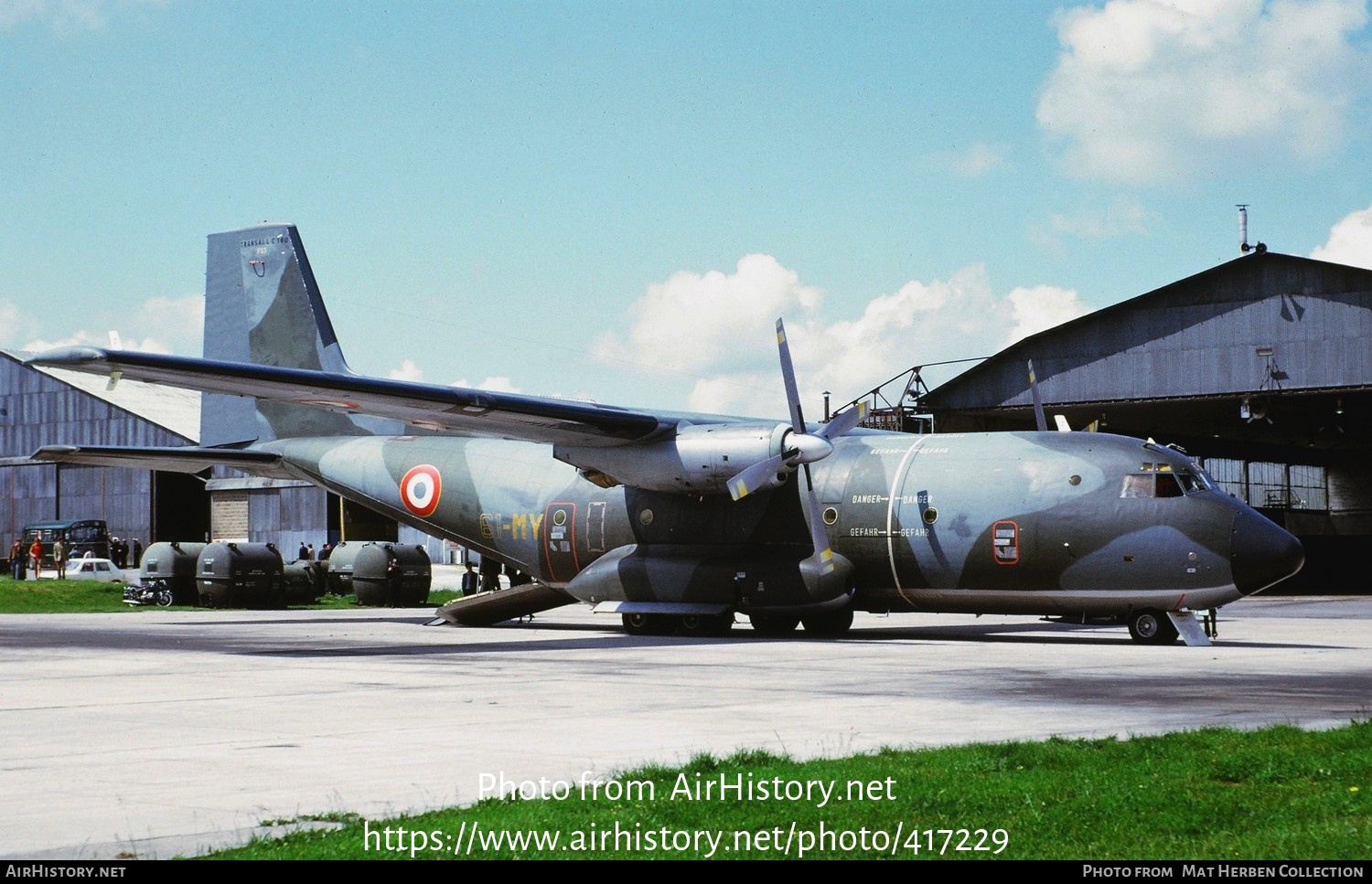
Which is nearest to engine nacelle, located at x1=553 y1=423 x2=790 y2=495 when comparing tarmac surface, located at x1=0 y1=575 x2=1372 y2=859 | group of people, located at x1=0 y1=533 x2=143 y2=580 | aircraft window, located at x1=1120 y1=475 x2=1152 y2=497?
tarmac surface, located at x1=0 y1=575 x2=1372 y2=859

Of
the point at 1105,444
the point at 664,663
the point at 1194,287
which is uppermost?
the point at 1194,287

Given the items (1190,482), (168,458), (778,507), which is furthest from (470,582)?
(1190,482)

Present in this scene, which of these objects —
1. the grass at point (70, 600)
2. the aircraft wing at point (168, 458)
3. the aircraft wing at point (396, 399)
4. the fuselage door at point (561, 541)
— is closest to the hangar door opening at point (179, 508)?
the grass at point (70, 600)

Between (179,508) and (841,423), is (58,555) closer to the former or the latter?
(179,508)

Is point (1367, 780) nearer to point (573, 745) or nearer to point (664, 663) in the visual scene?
point (573, 745)

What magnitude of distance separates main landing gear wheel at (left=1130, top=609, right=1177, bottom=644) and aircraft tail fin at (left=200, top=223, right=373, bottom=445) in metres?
17.4

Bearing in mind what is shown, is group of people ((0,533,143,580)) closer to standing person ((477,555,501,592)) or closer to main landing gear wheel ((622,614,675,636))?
standing person ((477,555,501,592))

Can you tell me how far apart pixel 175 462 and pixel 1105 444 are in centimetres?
1897

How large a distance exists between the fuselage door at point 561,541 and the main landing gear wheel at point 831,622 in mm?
4876

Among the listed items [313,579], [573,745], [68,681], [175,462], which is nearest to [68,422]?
[313,579]

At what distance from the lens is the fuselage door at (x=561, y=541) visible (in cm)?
2883

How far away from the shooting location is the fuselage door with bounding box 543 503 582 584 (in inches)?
1135

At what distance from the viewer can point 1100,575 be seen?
23.5m

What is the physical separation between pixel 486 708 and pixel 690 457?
1191 centimetres
